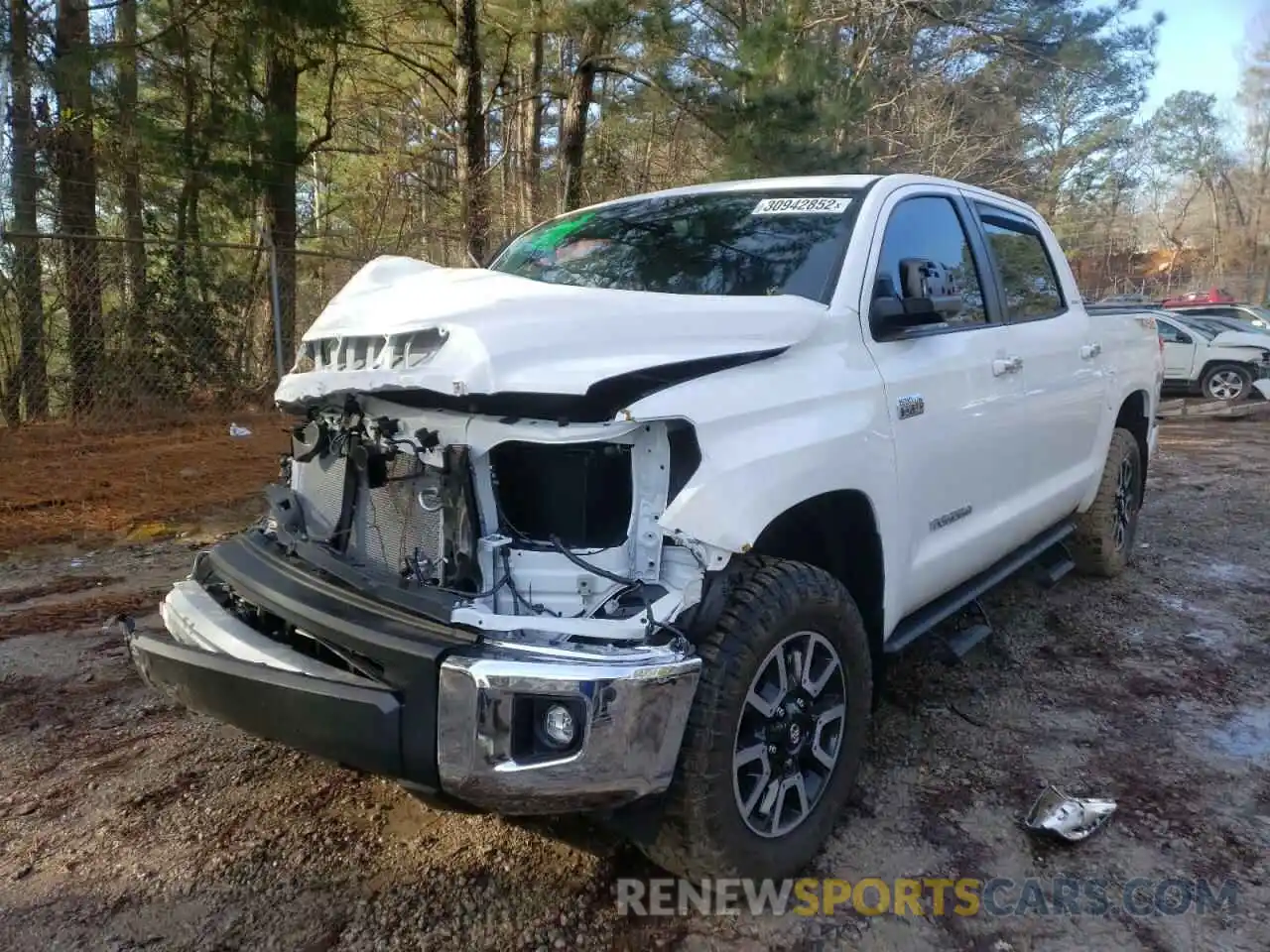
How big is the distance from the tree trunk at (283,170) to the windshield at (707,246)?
7355 mm

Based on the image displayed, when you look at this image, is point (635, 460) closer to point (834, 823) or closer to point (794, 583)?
point (794, 583)

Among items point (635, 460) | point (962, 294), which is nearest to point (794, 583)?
point (635, 460)

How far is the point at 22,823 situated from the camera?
2.91 meters

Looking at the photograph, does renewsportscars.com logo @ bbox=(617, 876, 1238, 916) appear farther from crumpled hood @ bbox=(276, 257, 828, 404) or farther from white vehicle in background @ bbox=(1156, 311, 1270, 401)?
white vehicle in background @ bbox=(1156, 311, 1270, 401)

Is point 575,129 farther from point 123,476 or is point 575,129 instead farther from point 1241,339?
point 1241,339

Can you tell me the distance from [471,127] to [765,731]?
10737mm

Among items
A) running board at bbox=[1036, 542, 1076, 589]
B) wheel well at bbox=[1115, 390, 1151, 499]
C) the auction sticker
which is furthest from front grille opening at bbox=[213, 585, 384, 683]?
wheel well at bbox=[1115, 390, 1151, 499]

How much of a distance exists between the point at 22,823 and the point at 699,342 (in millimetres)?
2475

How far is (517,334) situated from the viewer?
2.43m

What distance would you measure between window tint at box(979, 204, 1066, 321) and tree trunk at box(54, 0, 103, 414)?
8.27m

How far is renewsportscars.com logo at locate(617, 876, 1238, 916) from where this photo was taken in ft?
8.51

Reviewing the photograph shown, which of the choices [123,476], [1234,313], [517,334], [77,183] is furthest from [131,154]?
[1234,313]

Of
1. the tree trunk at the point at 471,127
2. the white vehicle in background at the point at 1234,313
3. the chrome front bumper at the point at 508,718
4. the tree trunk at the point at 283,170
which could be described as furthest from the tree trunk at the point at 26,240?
the white vehicle in background at the point at 1234,313

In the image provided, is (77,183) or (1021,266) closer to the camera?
(1021,266)
